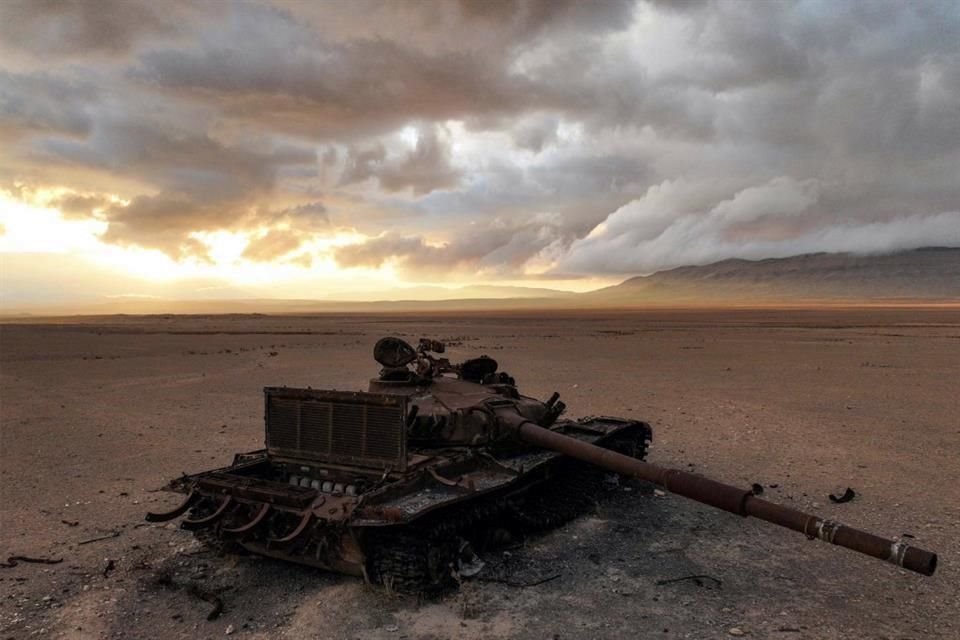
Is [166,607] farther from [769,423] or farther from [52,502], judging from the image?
[769,423]

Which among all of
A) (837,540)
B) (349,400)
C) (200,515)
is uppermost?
(349,400)

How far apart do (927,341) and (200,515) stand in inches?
1796

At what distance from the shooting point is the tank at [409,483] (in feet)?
23.6

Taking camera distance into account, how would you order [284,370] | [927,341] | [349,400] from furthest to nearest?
[927,341]
[284,370]
[349,400]

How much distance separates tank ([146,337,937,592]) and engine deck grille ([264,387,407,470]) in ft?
0.05

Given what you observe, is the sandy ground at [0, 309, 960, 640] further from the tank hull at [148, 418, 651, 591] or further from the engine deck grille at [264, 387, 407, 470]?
the engine deck grille at [264, 387, 407, 470]

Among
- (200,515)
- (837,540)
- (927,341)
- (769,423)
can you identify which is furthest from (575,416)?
(927,341)

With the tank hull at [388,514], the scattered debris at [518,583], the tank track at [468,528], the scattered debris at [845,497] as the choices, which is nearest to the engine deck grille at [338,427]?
the tank hull at [388,514]

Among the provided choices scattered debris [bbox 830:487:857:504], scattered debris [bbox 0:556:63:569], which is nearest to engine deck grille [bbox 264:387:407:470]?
scattered debris [bbox 0:556:63:569]

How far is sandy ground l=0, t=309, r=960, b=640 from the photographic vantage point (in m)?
7.06

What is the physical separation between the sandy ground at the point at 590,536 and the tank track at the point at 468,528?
23cm

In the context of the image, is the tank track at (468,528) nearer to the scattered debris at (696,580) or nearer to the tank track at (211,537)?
the scattered debris at (696,580)

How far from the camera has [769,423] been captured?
17.0 meters

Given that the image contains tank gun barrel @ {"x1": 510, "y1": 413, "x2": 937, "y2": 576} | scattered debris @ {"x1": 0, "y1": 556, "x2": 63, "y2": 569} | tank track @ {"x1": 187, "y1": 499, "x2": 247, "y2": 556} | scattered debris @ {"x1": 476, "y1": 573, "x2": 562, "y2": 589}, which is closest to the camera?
tank gun barrel @ {"x1": 510, "y1": 413, "x2": 937, "y2": 576}
